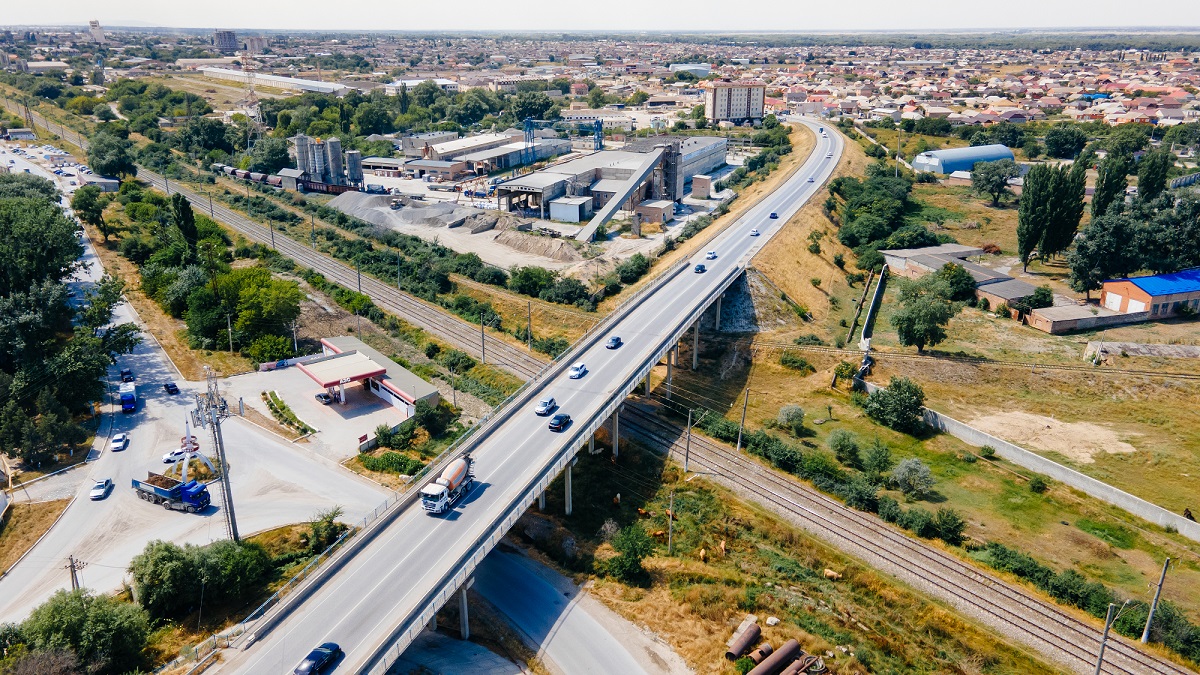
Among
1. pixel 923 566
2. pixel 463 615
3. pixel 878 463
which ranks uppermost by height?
pixel 878 463

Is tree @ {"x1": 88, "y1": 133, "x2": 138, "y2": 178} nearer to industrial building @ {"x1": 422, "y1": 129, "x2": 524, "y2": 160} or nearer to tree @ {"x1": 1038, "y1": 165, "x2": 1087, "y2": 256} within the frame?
industrial building @ {"x1": 422, "y1": 129, "x2": 524, "y2": 160}

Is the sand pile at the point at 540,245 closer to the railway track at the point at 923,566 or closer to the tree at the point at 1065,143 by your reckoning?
the railway track at the point at 923,566

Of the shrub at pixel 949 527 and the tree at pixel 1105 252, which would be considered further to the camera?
the tree at pixel 1105 252

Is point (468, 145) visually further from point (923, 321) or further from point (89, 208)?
point (923, 321)

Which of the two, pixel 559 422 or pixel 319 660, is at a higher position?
pixel 559 422

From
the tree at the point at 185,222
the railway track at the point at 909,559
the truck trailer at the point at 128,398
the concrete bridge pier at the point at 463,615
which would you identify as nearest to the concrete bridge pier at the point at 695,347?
the railway track at the point at 909,559

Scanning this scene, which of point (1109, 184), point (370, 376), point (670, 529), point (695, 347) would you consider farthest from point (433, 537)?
point (1109, 184)
